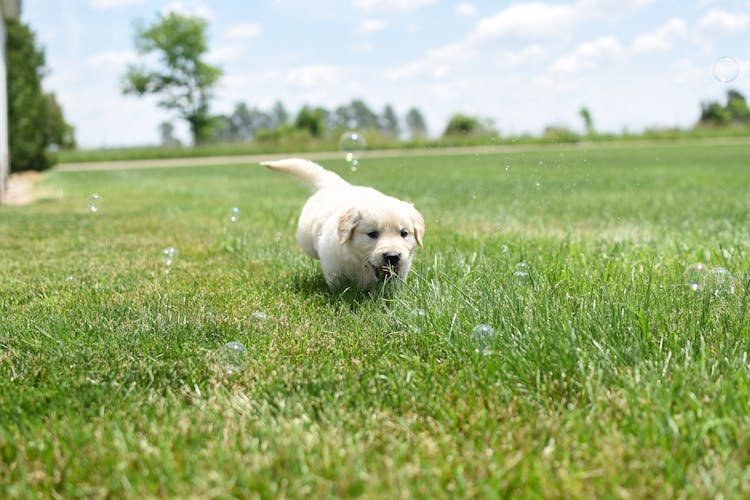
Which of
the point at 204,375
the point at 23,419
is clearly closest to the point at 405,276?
the point at 204,375

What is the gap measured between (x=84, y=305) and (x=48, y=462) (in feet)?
4.96

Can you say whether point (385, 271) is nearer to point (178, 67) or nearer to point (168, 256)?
point (168, 256)

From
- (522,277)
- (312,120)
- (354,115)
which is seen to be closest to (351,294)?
(522,277)

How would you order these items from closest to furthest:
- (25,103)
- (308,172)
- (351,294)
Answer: (351,294), (308,172), (25,103)

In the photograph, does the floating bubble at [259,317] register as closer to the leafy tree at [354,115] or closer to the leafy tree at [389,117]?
the leafy tree at [354,115]

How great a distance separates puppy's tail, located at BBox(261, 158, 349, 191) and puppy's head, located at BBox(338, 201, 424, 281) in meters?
0.89

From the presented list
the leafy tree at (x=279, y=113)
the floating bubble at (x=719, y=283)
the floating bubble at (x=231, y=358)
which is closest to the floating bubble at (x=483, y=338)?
the floating bubble at (x=231, y=358)

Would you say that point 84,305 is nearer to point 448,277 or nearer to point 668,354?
point 448,277

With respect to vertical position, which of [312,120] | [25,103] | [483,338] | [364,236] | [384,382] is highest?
[312,120]

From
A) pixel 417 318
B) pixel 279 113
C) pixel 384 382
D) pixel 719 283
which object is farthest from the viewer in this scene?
pixel 279 113

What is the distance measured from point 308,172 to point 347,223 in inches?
42.2

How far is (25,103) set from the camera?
15.6 meters

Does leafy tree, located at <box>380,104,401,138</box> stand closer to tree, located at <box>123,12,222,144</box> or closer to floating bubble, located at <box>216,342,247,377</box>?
tree, located at <box>123,12,222,144</box>

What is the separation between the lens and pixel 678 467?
Result: 5.03 feet
